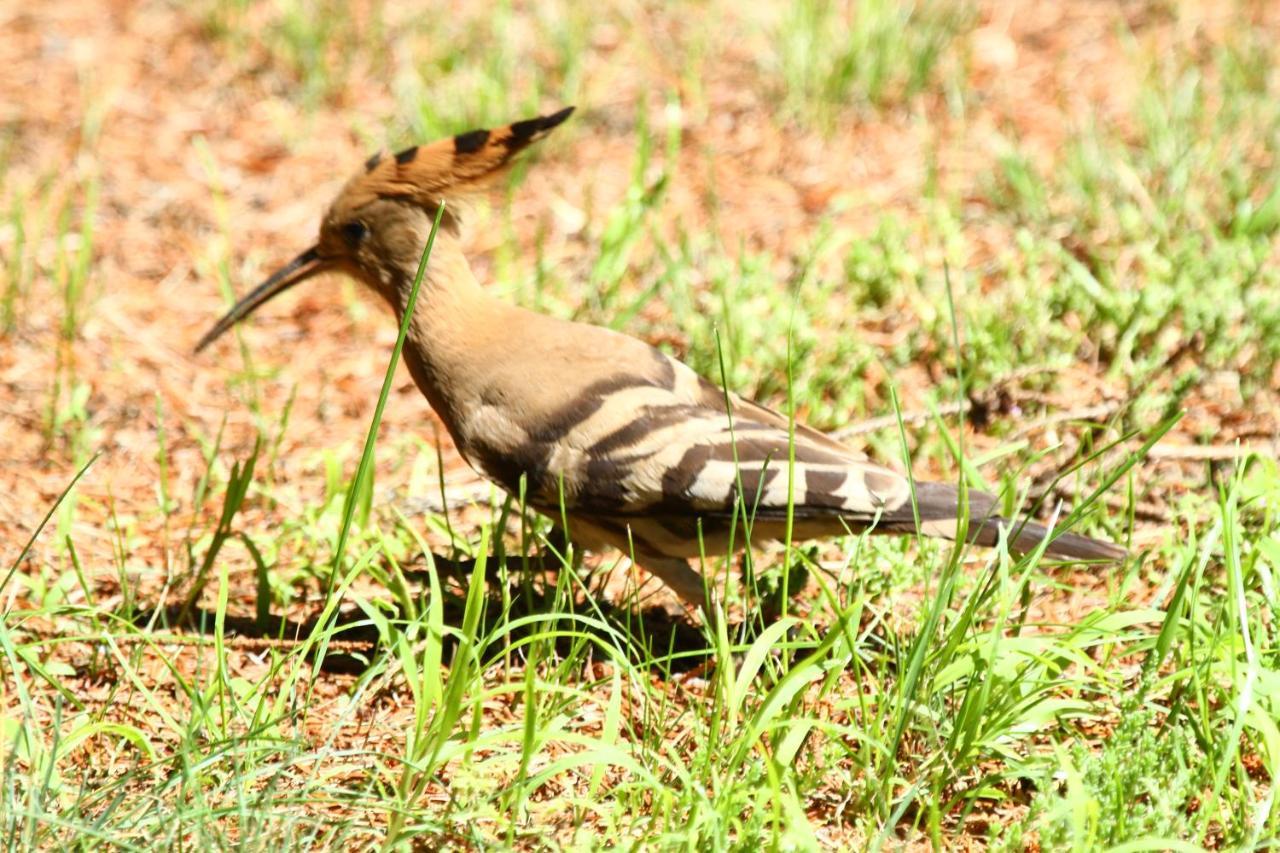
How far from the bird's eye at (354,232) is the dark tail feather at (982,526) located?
1.43m

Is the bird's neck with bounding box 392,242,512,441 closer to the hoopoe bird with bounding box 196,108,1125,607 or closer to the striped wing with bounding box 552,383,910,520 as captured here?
the hoopoe bird with bounding box 196,108,1125,607

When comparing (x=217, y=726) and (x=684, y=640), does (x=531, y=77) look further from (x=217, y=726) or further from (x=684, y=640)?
(x=217, y=726)

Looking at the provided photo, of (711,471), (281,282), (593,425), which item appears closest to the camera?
(711,471)

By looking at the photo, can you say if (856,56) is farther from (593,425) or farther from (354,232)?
(593,425)

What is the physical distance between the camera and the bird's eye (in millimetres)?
3480

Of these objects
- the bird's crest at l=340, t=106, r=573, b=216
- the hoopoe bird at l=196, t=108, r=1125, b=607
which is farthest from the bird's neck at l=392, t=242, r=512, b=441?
the bird's crest at l=340, t=106, r=573, b=216

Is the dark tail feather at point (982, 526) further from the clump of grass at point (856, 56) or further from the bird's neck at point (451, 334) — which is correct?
the clump of grass at point (856, 56)

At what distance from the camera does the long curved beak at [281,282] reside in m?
3.66

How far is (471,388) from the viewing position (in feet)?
10.6

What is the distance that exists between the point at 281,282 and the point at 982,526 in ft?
6.38

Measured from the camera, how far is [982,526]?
8.64 feet

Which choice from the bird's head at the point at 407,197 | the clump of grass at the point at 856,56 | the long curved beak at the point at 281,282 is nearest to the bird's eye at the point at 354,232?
the bird's head at the point at 407,197

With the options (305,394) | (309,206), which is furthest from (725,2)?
(305,394)

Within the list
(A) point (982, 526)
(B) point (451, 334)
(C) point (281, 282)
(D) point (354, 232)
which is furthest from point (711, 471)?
(C) point (281, 282)
